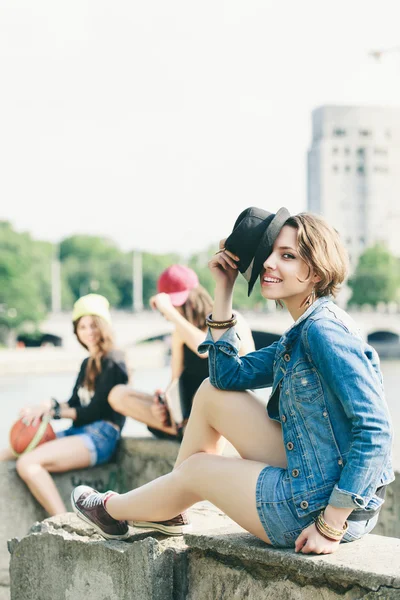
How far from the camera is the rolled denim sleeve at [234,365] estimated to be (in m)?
2.45

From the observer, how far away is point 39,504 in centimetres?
384

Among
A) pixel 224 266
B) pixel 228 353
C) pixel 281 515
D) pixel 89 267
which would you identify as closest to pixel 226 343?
pixel 228 353

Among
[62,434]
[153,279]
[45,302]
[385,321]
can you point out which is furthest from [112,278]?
[62,434]

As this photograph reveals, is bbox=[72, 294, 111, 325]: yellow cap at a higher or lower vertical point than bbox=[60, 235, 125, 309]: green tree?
higher

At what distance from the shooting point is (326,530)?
2135 mm

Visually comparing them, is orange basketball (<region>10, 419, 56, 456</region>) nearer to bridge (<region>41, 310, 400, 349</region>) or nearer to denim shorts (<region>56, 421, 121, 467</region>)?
denim shorts (<region>56, 421, 121, 467</region>)

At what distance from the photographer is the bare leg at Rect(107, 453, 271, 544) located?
7.48 ft

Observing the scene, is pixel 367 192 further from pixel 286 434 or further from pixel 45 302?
pixel 286 434

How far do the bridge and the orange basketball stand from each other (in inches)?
1643

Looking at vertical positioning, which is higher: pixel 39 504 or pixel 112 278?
pixel 39 504

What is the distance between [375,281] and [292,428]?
6153cm

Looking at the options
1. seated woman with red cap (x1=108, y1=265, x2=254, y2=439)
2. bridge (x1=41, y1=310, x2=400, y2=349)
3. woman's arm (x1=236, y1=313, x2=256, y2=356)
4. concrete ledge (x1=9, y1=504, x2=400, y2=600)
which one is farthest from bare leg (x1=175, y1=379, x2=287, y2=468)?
bridge (x1=41, y1=310, x2=400, y2=349)

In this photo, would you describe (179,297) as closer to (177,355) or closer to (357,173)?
(177,355)

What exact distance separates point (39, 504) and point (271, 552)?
183cm
